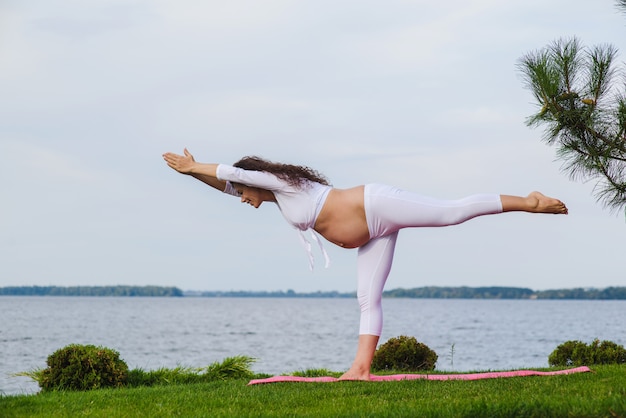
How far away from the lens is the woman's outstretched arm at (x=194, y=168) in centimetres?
661

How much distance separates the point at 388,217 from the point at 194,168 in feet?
5.96

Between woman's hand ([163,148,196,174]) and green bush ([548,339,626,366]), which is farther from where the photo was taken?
green bush ([548,339,626,366])

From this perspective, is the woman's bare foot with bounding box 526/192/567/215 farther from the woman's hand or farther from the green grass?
the woman's hand

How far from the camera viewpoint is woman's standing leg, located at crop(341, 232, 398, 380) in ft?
22.5

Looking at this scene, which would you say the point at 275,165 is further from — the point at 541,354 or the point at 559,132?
the point at 541,354

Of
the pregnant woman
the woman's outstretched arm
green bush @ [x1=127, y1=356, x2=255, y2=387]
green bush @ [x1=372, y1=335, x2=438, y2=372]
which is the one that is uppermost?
the woman's outstretched arm

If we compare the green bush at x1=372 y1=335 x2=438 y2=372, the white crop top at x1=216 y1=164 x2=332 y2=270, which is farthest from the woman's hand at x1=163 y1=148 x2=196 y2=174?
the green bush at x1=372 y1=335 x2=438 y2=372

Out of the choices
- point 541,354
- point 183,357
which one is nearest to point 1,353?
point 183,357

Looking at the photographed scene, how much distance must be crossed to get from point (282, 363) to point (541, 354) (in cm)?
1408

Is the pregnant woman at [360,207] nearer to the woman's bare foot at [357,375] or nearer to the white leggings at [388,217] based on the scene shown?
the white leggings at [388,217]

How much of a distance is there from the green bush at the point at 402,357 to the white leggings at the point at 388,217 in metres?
3.80

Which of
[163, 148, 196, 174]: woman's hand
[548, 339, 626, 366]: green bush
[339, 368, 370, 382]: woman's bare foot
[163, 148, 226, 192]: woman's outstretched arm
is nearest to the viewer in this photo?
[163, 148, 226, 192]: woman's outstretched arm

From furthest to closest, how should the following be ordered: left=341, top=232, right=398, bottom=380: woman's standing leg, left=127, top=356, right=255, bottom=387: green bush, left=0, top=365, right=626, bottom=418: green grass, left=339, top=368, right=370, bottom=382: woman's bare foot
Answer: left=127, top=356, right=255, bottom=387: green bush < left=339, top=368, right=370, bottom=382: woman's bare foot < left=341, top=232, right=398, bottom=380: woman's standing leg < left=0, top=365, right=626, bottom=418: green grass

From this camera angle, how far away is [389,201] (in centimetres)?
641
